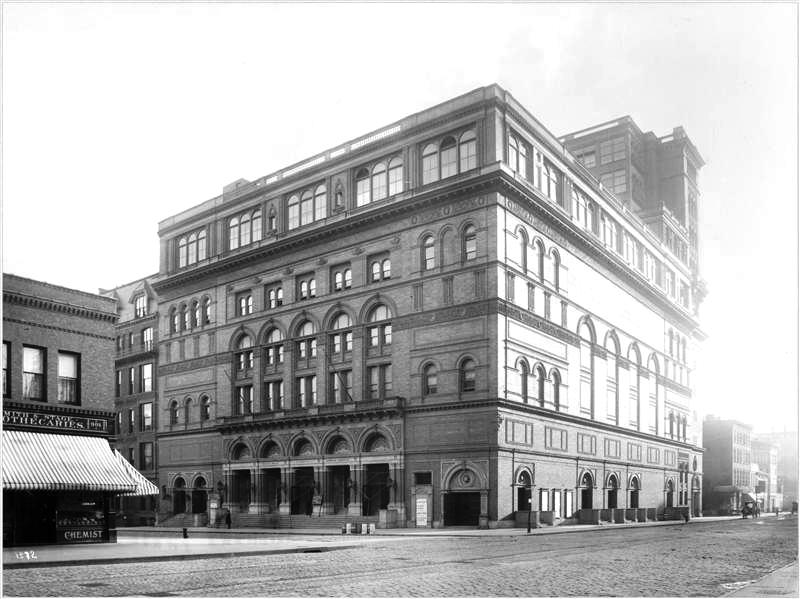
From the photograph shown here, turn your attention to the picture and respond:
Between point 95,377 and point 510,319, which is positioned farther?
point 510,319

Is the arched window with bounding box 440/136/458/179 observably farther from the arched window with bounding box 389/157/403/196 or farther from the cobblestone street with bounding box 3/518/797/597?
the cobblestone street with bounding box 3/518/797/597

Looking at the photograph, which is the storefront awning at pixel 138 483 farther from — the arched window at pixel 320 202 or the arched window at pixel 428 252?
the arched window at pixel 320 202

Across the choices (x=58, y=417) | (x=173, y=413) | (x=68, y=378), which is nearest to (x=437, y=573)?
(x=58, y=417)

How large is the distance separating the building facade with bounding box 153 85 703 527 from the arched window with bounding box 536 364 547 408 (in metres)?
0.40

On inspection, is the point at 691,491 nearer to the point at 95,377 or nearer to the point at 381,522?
the point at 381,522

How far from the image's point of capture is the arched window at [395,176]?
5719cm

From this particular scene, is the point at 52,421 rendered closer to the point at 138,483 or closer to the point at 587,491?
the point at 138,483

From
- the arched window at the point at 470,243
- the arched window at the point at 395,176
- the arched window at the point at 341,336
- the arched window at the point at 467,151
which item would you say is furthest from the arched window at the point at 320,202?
the arched window at the point at 470,243

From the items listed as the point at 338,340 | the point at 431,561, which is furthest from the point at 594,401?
the point at 431,561

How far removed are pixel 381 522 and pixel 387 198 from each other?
19902mm

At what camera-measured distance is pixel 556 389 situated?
2271 inches

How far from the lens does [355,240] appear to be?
195ft

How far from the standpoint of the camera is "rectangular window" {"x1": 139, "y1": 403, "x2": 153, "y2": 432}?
76.8 metres

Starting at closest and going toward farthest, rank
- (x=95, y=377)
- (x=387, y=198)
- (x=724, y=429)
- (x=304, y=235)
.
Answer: (x=95, y=377), (x=387, y=198), (x=304, y=235), (x=724, y=429)
